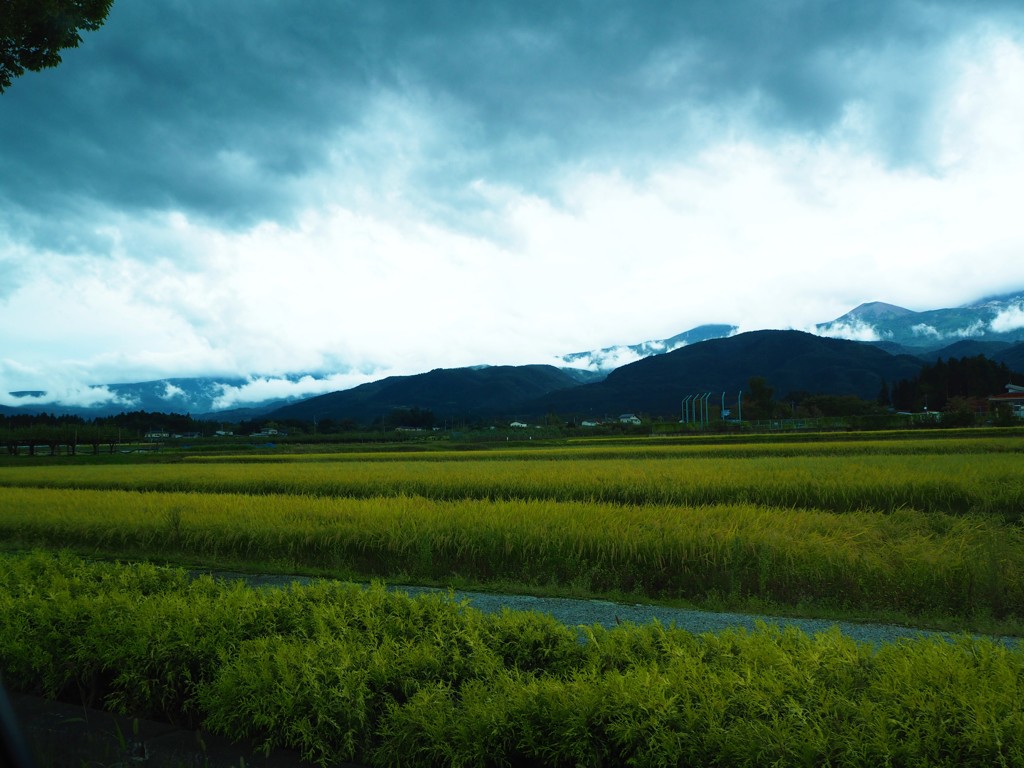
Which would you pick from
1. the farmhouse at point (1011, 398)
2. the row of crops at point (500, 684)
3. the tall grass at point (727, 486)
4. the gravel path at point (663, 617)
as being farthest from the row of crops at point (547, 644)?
the farmhouse at point (1011, 398)

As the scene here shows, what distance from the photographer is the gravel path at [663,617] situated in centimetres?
611

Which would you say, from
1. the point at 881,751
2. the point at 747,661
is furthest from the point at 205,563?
the point at 881,751

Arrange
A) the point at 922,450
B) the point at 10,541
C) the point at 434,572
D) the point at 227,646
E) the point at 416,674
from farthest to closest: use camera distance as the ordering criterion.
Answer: the point at 922,450
the point at 10,541
the point at 434,572
the point at 227,646
the point at 416,674

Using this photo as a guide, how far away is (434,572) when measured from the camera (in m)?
9.63

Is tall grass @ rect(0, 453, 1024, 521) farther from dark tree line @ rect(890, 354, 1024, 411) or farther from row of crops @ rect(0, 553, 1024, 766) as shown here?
dark tree line @ rect(890, 354, 1024, 411)

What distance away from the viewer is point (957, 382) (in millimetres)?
109812

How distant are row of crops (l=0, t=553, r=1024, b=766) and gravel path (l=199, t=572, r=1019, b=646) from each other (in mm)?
1378

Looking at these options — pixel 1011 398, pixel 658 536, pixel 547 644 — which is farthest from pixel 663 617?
pixel 1011 398

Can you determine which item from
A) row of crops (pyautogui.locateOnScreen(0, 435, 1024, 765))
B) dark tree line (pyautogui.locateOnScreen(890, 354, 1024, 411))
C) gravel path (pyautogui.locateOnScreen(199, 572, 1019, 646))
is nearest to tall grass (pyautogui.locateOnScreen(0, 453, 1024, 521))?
row of crops (pyautogui.locateOnScreen(0, 435, 1024, 765))

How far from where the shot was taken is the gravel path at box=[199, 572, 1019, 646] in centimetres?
611

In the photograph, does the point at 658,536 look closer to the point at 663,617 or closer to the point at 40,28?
the point at 663,617

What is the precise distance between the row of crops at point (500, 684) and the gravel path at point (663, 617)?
4.52 ft

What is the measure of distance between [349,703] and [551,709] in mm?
1302

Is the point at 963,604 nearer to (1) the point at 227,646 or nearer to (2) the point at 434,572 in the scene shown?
(2) the point at 434,572
